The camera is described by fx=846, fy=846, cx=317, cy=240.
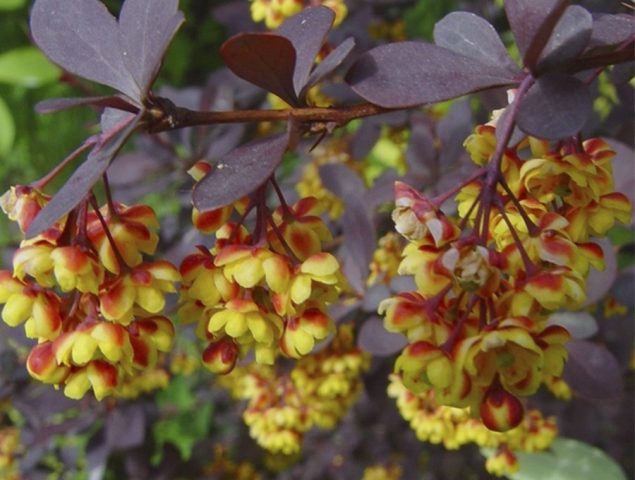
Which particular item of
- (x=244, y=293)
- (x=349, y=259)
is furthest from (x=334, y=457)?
(x=244, y=293)

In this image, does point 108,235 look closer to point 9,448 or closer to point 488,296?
point 488,296

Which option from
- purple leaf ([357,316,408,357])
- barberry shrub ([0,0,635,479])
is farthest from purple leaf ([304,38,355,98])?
purple leaf ([357,316,408,357])

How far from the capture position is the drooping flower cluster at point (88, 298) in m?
0.59

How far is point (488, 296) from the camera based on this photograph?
0.55m

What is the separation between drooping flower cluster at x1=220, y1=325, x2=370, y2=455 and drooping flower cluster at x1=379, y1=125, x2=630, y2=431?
1.92 feet

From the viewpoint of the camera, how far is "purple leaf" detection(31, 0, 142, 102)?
0.60m

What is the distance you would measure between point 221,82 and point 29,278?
0.96 metres

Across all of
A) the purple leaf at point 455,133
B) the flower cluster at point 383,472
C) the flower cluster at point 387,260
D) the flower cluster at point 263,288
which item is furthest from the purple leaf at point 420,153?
the flower cluster at point 383,472

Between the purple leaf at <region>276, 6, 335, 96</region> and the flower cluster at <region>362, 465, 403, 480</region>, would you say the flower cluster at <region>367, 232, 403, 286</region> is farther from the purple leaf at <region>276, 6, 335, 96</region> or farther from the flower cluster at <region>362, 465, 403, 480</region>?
the flower cluster at <region>362, 465, 403, 480</region>

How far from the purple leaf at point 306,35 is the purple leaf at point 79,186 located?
137 mm

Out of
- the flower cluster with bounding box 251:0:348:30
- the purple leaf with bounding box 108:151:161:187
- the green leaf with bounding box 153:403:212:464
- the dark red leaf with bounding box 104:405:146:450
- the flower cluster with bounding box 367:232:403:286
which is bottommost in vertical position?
the green leaf with bounding box 153:403:212:464

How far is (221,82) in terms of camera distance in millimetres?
1557

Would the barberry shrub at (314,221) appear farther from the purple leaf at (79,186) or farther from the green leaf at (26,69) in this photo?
the green leaf at (26,69)

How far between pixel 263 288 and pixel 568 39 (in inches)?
11.0
